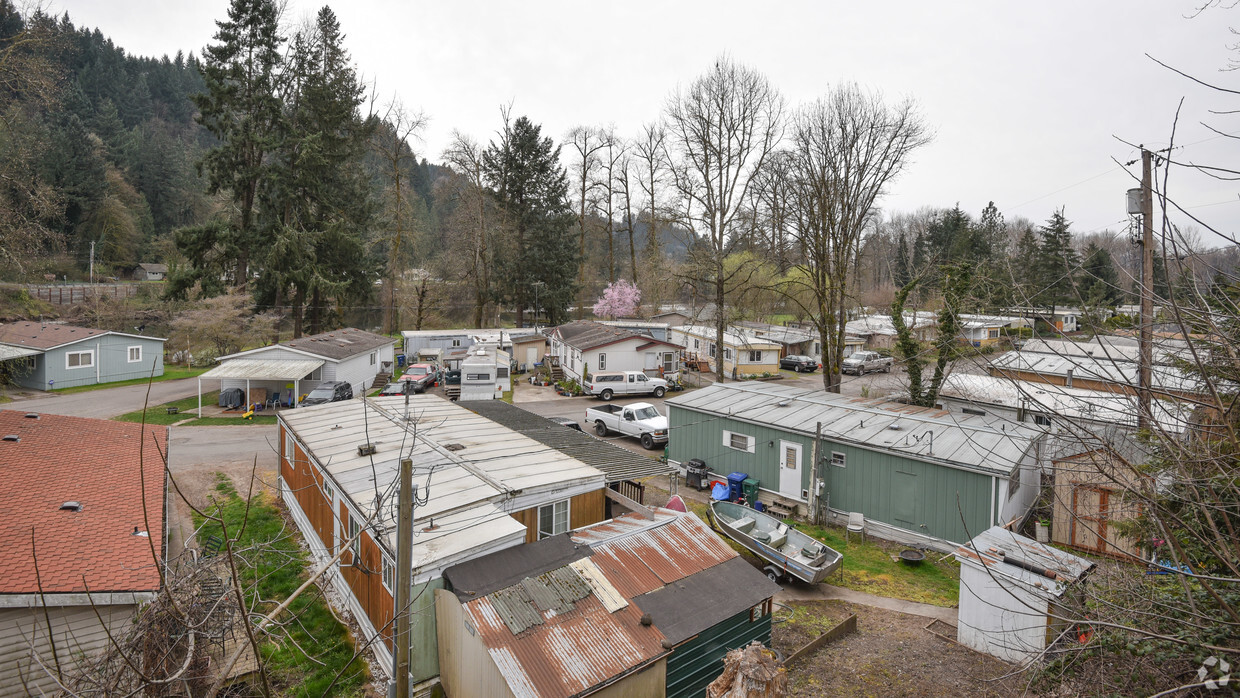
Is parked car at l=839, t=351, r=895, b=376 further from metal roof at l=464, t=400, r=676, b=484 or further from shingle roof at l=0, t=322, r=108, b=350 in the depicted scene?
shingle roof at l=0, t=322, r=108, b=350

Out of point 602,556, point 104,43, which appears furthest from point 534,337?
point 104,43

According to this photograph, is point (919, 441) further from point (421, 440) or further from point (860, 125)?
point (860, 125)

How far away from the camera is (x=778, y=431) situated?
57.0 feet

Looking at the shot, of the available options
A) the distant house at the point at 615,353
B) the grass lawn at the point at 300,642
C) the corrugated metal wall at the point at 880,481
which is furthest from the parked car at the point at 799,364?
the grass lawn at the point at 300,642

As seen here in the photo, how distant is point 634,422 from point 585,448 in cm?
850

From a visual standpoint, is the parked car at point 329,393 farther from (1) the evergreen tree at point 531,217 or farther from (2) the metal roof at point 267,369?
(1) the evergreen tree at point 531,217

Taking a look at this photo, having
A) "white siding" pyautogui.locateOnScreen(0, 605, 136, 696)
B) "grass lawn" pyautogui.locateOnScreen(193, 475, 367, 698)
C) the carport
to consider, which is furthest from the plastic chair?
the carport

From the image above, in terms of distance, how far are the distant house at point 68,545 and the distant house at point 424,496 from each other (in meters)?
2.43

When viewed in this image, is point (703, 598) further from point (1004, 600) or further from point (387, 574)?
point (1004, 600)

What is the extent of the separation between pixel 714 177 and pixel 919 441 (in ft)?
55.2

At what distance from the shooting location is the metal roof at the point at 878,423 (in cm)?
1440

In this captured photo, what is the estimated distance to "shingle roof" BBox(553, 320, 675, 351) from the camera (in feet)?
109

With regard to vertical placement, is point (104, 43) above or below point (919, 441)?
above

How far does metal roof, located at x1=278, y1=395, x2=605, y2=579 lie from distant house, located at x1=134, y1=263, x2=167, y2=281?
60.1 meters
